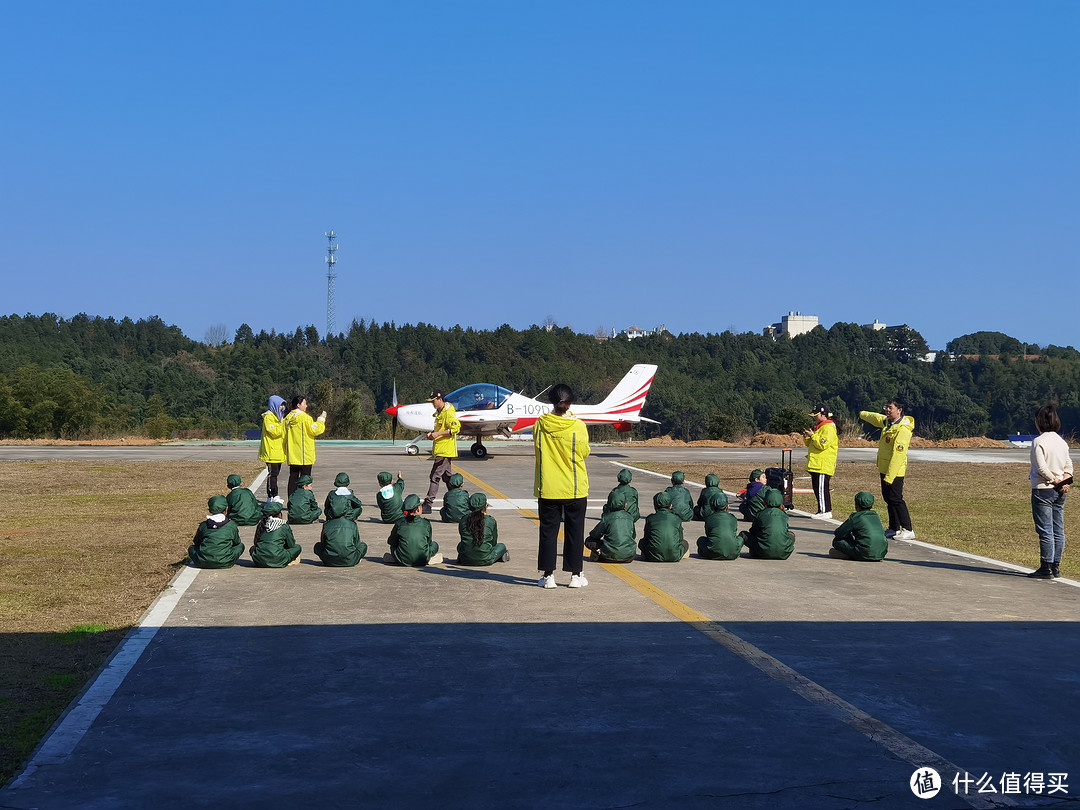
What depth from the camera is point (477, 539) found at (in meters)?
10.3

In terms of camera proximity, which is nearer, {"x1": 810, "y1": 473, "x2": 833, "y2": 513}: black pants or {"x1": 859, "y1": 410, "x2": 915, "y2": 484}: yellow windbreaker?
{"x1": 859, "y1": 410, "x2": 915, "y2": 484}: yellow windbreaker

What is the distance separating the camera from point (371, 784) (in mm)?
4270

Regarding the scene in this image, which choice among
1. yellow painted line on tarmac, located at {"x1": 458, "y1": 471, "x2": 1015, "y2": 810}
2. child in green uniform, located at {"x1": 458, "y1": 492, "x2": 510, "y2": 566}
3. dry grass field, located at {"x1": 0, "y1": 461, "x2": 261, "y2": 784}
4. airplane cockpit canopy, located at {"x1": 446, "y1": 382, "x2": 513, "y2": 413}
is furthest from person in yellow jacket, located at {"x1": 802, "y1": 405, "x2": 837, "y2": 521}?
airplane cockpit canopy, located at {"x1": 446, "y1": 382, "x2": 513, "y2": 413}

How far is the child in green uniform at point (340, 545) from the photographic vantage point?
10172 mm

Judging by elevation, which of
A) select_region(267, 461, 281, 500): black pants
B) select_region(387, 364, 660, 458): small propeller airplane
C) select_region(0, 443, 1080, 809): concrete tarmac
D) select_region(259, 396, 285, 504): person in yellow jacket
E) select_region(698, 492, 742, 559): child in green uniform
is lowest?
select_region(0, 443, 1080, 809): concrete tarmac

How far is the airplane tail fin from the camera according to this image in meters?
37.3

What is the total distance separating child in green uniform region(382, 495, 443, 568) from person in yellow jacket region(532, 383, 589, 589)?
5.11 feet

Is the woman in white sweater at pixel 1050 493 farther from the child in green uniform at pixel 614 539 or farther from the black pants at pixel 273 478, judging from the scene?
the black pants at pixel 273 478

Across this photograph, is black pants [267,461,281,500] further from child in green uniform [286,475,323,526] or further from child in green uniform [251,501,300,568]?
child in green uniform [251,501,300,568]

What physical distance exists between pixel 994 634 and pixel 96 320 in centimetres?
15398

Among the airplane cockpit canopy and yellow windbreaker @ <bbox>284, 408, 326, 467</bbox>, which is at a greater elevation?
the airplane cockpit canopy

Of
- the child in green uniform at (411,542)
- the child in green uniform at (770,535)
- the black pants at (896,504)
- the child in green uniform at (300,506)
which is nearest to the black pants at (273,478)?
the child in green uniform at (300,506)

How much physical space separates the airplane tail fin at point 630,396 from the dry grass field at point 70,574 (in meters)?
18.6

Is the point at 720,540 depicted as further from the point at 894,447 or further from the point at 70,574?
the point at 70,574
